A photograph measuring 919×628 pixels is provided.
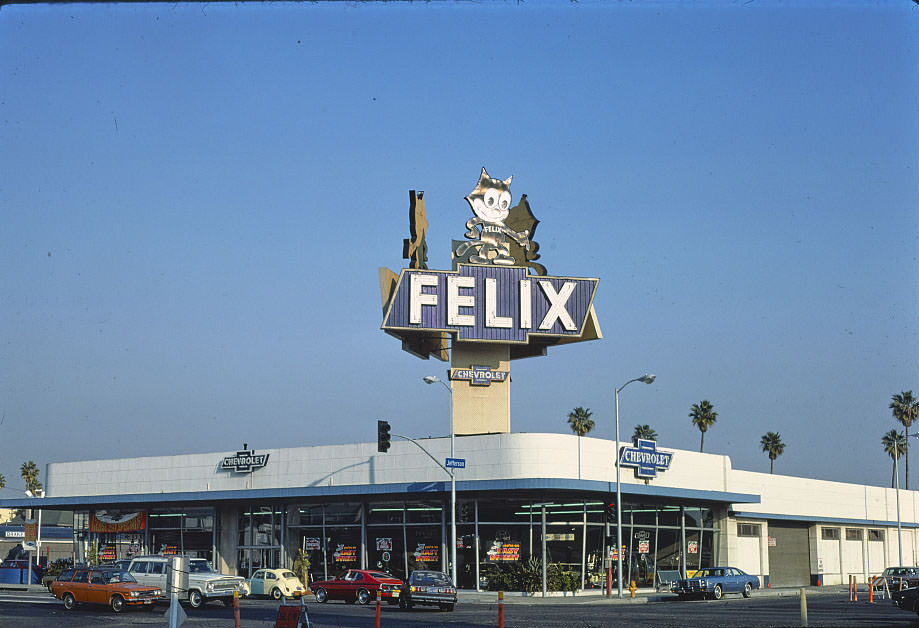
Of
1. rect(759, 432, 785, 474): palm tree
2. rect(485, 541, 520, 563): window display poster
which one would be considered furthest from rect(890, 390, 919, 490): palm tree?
rect(485, 541, 520, 563): window display poster

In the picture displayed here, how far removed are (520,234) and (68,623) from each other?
114 ft

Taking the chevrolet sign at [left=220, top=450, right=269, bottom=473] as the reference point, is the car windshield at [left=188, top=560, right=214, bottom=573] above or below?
below

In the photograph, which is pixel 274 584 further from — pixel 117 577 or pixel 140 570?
pixel 117 577

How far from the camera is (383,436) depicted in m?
44.3

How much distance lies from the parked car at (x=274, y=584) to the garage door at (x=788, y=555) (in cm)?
3823

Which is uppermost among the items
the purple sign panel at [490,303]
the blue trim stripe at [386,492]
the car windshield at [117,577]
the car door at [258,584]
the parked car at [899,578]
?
the purple sign panel at [490,303]

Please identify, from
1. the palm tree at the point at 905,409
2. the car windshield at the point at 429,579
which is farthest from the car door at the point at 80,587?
the palm tree at the point at 905,409

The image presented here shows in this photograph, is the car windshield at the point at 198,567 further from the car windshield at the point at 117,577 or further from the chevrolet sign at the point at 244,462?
the chevrolet sign at the point at 244,462

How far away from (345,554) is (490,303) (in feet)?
53.8

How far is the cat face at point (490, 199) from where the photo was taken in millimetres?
58562

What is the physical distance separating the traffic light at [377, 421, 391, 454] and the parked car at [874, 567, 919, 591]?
1175 inches

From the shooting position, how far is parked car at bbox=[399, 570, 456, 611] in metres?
38.9

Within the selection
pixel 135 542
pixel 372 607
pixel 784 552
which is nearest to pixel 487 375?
pixel 372 607

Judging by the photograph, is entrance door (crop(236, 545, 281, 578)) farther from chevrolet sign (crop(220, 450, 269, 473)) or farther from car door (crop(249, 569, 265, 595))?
car door (crop(249, 569, 265, 595))
